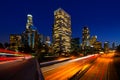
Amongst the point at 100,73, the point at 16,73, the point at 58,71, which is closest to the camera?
the point at 16,73

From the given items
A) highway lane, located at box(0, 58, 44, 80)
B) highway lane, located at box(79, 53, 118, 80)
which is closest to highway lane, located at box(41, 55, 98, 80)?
highway lane, located at box(79, 53, 118, 80)

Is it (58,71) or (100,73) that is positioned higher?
(58,71)

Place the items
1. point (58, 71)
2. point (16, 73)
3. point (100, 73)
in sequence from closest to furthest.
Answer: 1. point (16, 73)
2. point (58, 71)
3. point (100, 73)

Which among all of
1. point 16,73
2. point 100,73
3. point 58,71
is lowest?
point 100,73

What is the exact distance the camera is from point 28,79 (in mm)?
8914

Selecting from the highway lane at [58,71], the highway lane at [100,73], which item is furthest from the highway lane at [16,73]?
the highway lane at [100,73]

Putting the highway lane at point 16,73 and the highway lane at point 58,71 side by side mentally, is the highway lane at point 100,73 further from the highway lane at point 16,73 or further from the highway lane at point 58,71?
the highway lane at point 16,73

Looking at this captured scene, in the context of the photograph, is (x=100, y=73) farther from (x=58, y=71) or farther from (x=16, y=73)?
(x=16, y=73)

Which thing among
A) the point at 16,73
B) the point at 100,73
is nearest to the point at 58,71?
the point at 100,73

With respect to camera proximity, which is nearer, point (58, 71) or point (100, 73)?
point (58, 71)

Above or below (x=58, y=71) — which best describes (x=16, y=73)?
above

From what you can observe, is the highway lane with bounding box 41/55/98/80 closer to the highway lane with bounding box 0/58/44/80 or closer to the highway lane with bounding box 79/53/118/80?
the highway lane with bounding box 79/53/118/80

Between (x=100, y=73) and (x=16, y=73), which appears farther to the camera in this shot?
(x=100, y=73)

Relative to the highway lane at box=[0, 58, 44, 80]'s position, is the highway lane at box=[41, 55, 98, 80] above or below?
below
